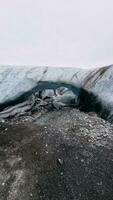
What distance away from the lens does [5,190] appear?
7.35 metres

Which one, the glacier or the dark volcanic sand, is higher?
the glacier

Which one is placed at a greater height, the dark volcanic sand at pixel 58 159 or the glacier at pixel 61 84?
the glacier at pixel 61 84

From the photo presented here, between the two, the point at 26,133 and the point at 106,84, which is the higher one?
the point at 106,84

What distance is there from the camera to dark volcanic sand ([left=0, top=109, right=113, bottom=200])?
23.7ft

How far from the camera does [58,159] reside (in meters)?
Result: 7.91

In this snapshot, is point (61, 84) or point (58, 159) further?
point (61, 84)

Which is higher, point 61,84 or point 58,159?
point 61,84

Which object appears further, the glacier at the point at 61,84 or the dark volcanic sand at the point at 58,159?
the glacier at the point at 61,84

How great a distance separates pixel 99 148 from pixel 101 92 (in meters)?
1.91

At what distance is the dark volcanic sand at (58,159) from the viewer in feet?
23.7

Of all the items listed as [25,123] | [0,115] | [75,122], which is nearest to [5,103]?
→ [0,115]

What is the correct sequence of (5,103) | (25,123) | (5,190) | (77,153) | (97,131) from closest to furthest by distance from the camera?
(5,190)
(77,153)
(97,131)
(25,123)
(5,103)

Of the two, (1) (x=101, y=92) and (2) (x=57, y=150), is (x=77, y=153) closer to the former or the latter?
(2) (x=57, y=150)

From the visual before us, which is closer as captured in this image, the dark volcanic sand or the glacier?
the dark volcanic sand
